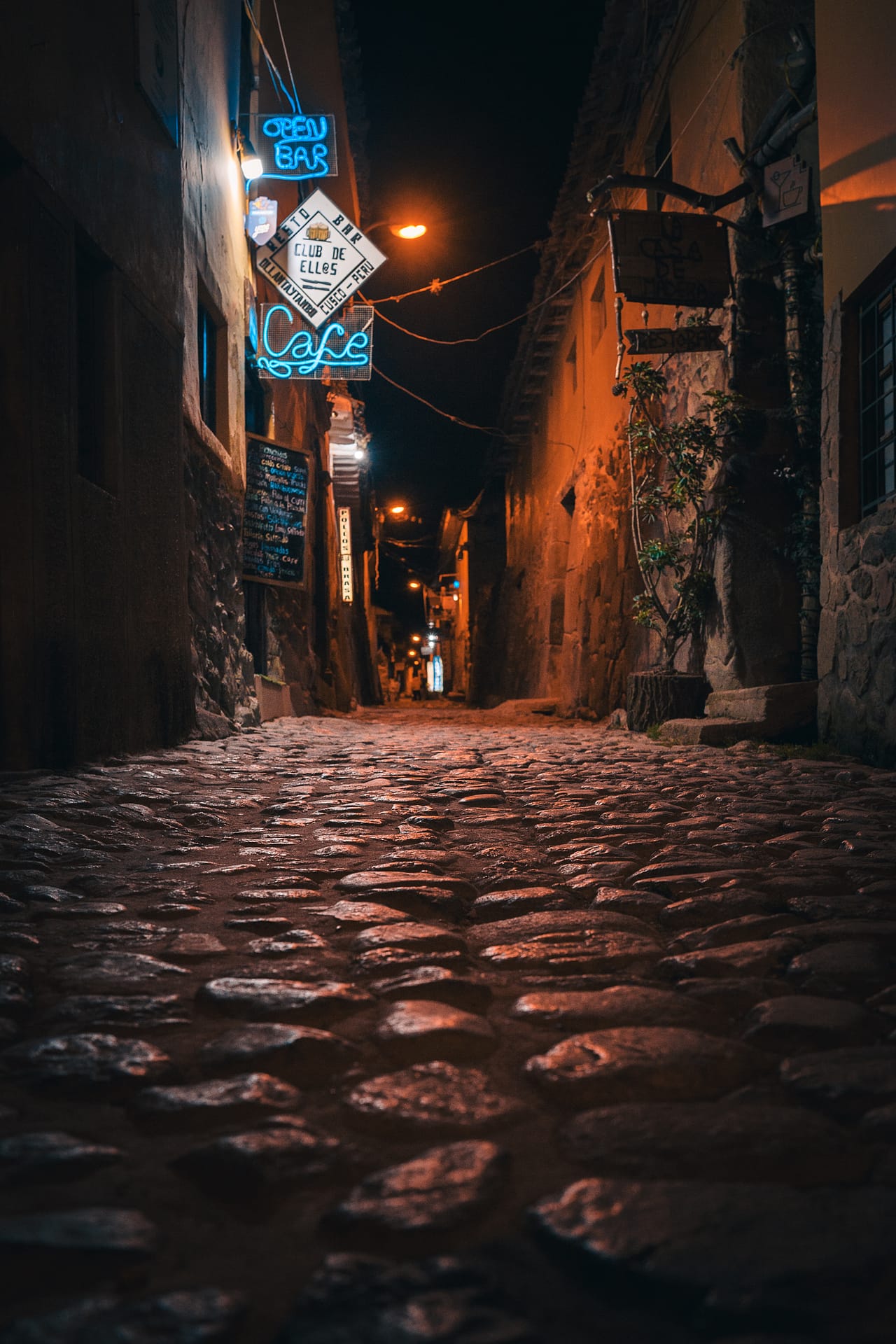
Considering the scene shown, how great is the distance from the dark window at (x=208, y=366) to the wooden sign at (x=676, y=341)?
427 centimetres

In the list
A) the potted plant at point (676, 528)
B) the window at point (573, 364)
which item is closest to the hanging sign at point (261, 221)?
the potted plant at point (676, 528)

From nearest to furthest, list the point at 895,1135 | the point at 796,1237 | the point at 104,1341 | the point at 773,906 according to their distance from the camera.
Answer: the point at 104,1341
the point at 796,1237
the point at 895,1135
the point at 773,906

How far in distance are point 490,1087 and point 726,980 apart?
692 millimetres

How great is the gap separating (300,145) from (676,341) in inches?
214

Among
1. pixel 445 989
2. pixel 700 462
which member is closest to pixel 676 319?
pixel 700 462

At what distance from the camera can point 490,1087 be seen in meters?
1.40

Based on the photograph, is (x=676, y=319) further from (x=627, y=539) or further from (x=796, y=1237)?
(x=796, y=1237)

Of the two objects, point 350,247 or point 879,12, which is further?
point 350,247

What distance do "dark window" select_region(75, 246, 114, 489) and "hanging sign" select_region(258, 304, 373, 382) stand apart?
5.16 metres

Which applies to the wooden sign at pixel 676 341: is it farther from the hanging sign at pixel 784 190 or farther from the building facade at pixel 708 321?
the hanging sign at pixel 784 190

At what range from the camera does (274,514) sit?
10891 millimetres

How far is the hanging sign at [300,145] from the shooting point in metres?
10.5

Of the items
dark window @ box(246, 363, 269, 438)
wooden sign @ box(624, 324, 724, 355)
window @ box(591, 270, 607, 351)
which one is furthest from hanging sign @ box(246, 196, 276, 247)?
window @ box(591, 270, 607, 351)

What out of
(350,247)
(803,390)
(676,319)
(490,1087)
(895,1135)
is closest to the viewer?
(895,1135)
